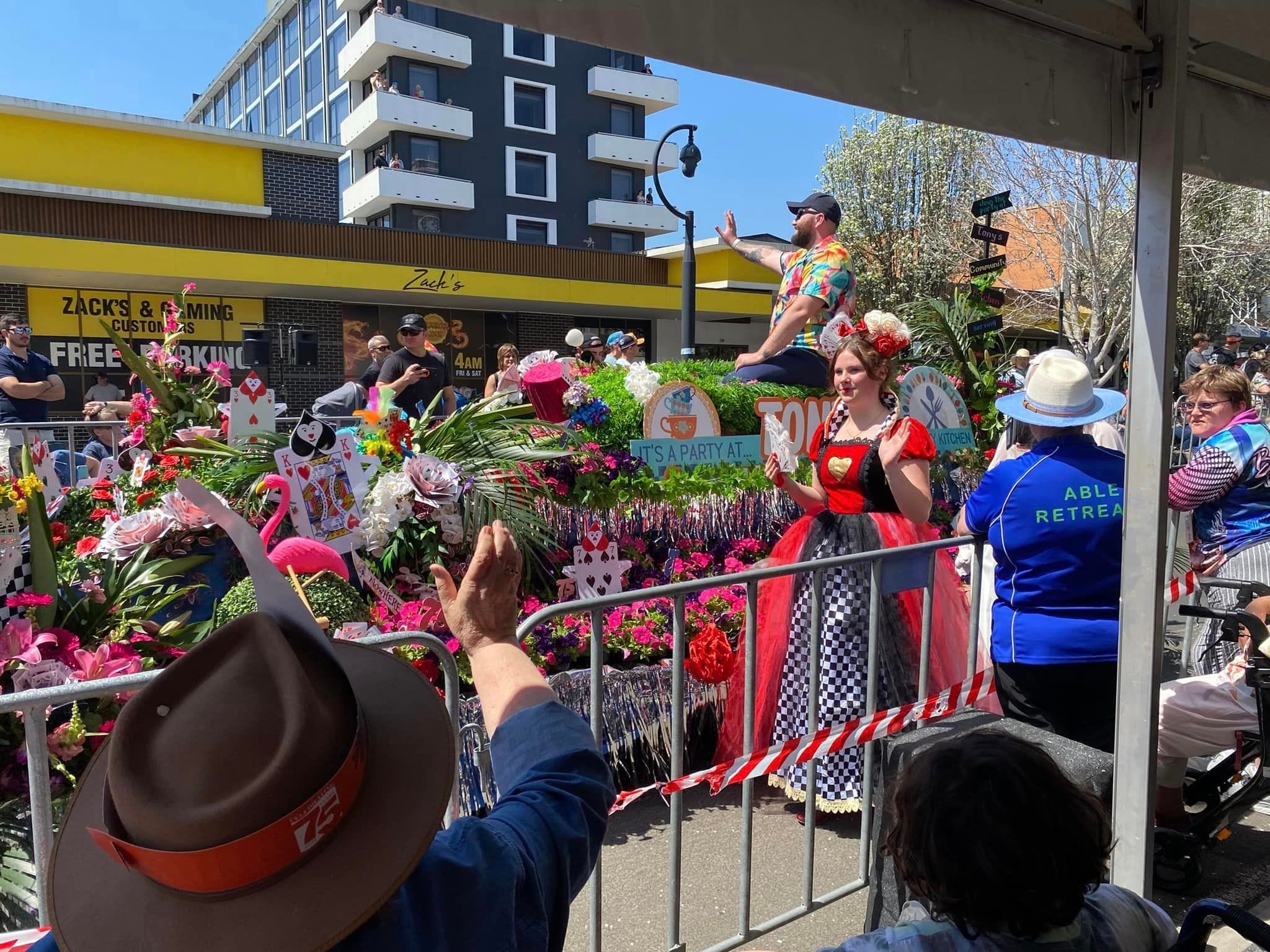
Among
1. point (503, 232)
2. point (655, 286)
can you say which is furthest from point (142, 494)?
point (503, 232)

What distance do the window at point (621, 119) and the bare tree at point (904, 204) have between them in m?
16.9

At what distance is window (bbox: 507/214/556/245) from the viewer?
135 ft

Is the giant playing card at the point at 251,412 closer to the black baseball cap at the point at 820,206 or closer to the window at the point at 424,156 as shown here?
the black baseball cap at the point at 820,206

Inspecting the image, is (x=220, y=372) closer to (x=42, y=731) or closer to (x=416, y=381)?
(x=416, y=381)

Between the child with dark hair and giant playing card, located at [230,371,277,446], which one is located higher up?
giant playing card, located at [230,371,277,446]

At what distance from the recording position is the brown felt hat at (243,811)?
33.0 inches

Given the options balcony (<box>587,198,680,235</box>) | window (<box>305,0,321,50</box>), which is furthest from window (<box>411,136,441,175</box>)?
window (<box>305,0,321,50</box>)

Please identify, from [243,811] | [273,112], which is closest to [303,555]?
[243,811]

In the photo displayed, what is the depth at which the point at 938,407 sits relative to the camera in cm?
568

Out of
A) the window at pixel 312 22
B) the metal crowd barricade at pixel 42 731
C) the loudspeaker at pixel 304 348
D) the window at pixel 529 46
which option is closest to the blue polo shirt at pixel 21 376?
the loudspeaker at pixel 304 348

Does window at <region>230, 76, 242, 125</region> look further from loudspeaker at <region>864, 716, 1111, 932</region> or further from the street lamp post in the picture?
loudspeaker at <region>864, 716, 1111, 932</region>

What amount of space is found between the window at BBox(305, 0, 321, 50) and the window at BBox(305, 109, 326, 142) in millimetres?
3591

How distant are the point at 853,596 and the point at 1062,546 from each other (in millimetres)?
824

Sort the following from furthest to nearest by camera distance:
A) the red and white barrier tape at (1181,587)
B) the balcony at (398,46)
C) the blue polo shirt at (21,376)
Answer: the balcony at (398,46), the blue polo shirt at (21,376), the red and white barrier tape at (1181,587)
